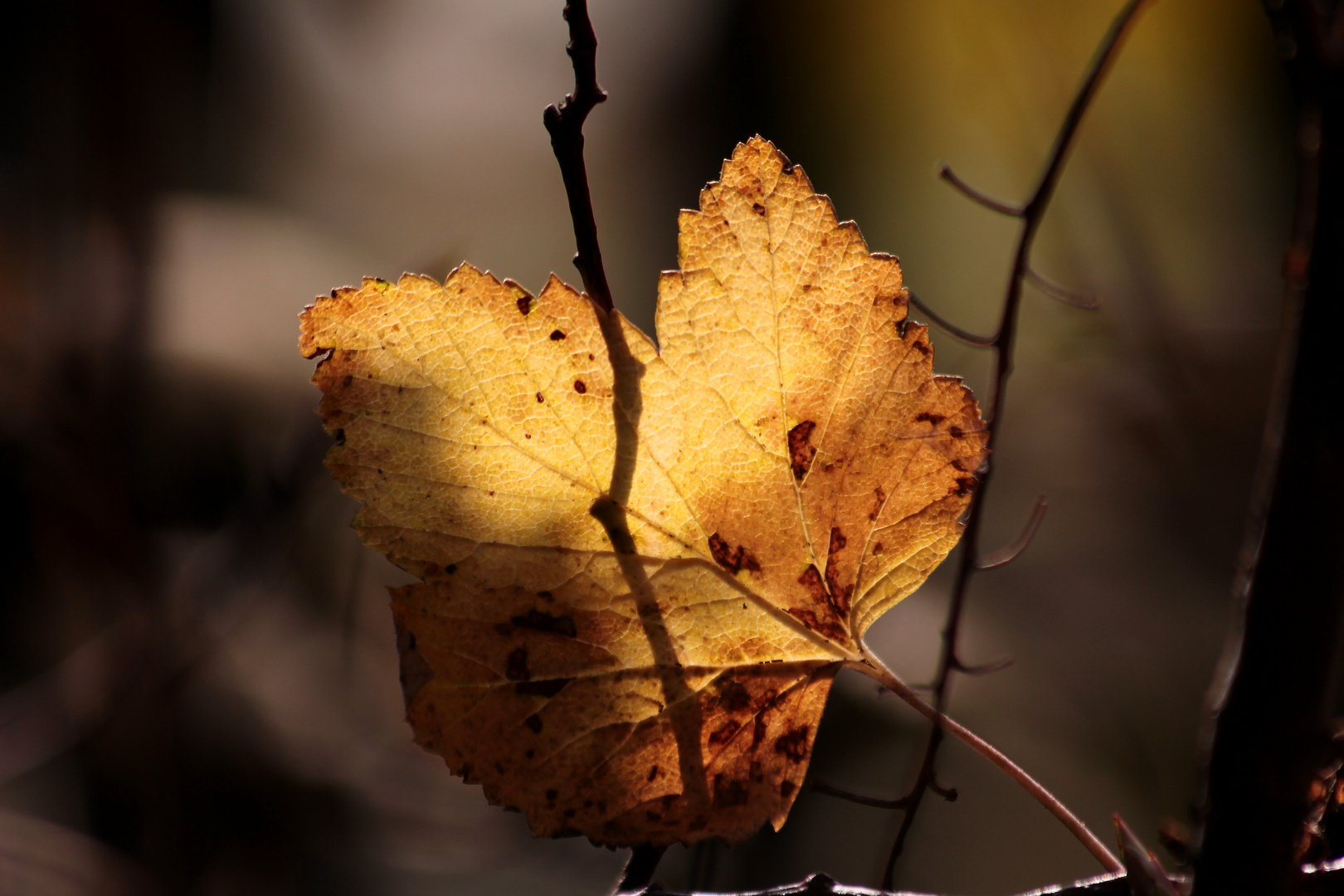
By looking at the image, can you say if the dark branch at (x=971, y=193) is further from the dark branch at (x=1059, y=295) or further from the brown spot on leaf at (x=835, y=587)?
the brown spot on leaf at (x=835, y=587)

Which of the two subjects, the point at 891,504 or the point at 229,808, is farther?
the point at 229,808

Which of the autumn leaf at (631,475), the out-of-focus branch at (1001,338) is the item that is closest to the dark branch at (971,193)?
the out-of-focus branch at (1001,338)

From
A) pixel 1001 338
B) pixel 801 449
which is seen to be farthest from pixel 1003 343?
pixel 801 449

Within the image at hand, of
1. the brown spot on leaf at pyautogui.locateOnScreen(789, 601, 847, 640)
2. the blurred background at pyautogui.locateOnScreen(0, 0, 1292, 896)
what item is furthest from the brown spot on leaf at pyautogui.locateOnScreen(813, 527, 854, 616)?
the blurred background at pyautogui.locateOnScreen(0, 0, 1292, 896)

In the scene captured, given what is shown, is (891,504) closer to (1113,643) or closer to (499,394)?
(499,394)

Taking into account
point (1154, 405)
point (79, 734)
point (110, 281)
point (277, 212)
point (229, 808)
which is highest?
point (277, 212)

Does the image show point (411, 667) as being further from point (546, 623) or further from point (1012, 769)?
point (1012, 769)

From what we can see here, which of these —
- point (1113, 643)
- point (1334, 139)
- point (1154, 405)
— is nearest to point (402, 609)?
point (1334, 139)
